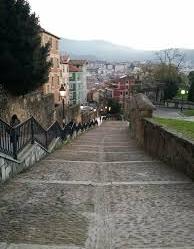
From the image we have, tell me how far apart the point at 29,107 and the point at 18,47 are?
18.4 ft

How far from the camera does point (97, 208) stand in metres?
8.16

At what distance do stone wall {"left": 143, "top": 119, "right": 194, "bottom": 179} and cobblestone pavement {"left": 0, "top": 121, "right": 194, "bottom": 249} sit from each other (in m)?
0.33

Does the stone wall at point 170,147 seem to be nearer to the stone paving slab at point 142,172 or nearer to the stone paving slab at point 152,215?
the stone paving slab at point 142,172

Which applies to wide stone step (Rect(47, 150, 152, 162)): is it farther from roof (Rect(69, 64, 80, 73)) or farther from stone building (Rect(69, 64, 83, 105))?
roof (Rect(69, 64, 80, 73))

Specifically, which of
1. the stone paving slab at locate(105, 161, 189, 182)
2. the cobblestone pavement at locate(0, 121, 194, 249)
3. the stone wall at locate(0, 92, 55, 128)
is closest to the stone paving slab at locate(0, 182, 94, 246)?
the cobblestone pavement at locate(0, 121, 194, 249)

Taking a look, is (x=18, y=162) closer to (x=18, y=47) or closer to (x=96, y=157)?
(x=96, y=157)

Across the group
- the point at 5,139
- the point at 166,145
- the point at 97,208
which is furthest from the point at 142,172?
the point at 97,208

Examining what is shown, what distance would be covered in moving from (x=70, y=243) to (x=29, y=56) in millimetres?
20296

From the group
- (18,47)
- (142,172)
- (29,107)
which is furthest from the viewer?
(29,107)

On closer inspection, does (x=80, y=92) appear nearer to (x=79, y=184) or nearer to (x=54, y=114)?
(x=54, y=114)

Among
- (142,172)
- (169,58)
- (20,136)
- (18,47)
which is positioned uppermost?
(169,58)

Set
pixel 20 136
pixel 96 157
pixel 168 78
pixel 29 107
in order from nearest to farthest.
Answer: pixel 20 136 → pixel 96 157 → pixel 29 107 → pixel 168 78

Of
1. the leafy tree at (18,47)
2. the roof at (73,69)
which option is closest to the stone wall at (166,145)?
the leafy tree at (18,47)

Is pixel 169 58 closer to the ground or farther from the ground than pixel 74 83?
farther from the ground
